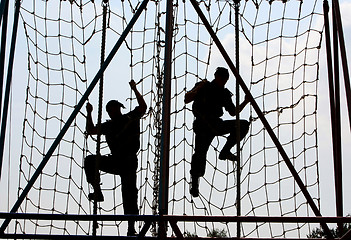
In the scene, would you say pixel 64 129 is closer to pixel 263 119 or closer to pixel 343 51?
pixel 263 119

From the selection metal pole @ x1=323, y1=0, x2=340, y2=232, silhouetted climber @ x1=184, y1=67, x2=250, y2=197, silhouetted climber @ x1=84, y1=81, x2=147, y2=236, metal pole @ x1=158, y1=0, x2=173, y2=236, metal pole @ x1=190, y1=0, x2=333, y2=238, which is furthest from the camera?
silhouetted climber @ x1=184, y1=67, x2=250, y2=197

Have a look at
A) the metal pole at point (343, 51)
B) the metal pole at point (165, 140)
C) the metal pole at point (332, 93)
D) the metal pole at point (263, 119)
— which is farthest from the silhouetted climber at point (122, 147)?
the metal pole at point (343, 51)

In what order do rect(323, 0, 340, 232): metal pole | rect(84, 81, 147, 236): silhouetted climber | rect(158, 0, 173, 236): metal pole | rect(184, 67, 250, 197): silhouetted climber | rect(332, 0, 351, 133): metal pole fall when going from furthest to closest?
rect(184, 67, 250, 197): silhouetted climber → rect(84, 81, 147, 236): silhouetted climber → rect(323, 0, 340, 232): metal pole → rect(332, 0, 351, 133): metal pole → rect(158, 0, 173, 236): metal pole

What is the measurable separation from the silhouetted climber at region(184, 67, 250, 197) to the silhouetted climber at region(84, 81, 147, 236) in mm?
477

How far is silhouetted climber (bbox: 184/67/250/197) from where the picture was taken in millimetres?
5684

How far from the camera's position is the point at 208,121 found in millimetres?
5688

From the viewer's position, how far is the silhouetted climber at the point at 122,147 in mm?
5535

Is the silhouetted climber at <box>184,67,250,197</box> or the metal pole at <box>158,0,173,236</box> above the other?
the silhouetted climber at <box>184,67,250,197</box>

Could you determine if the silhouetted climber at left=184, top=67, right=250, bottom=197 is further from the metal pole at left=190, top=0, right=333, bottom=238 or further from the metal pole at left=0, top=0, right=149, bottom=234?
the metal pole at left=0, top=0, right=149, bottom=234

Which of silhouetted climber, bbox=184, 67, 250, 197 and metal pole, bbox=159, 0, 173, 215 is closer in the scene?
metal pole, bbox=159, 0, 173, 215

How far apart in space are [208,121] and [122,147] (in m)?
0.76

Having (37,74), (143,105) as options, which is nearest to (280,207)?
(143,105)

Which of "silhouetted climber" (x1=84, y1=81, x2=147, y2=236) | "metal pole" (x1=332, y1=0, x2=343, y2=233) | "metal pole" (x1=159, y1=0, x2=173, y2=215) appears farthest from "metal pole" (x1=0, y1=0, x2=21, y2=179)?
"metal pole" (x1=332, y1=0, x2=343, y2=233)

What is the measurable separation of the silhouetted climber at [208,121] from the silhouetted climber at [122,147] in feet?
1.56
